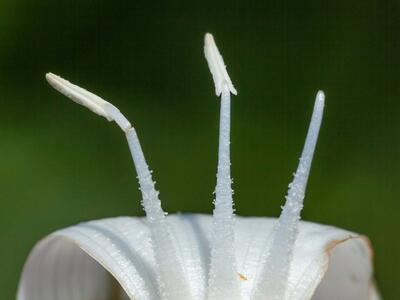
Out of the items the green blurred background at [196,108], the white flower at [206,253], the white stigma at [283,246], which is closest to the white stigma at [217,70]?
the white flower at [206,253]

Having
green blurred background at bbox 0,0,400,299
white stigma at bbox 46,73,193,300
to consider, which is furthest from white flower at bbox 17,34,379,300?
green blurred background at bbox 0,0,400,299

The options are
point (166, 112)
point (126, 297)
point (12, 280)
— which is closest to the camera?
point (126, 297)

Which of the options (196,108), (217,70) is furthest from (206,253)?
(196,108)

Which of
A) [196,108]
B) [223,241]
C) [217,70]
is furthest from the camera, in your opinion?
[196,108]

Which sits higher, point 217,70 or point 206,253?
point 217,70

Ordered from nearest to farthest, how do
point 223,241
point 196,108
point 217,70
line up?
point 223,241, point 217,70, point 196,108

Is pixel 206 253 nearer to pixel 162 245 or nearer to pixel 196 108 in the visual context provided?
pixel 162 245

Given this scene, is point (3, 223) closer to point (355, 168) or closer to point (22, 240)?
point (22, 240)

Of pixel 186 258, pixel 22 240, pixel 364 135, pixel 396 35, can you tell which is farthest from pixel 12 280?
pixel 396 35

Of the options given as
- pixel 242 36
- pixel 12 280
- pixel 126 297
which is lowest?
pixel 12 280
